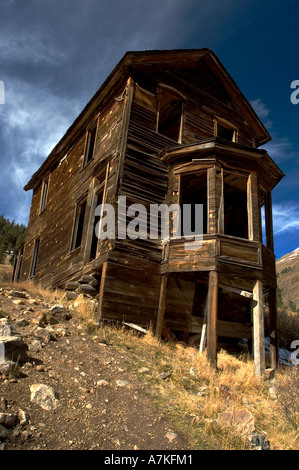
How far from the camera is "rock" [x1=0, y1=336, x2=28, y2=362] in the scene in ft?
18.9

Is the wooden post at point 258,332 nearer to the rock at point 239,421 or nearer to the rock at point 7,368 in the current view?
the rock at point 239,421

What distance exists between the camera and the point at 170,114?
15.3m

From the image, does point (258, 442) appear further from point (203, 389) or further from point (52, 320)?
point (52, 320)

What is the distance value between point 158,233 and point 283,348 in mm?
7740

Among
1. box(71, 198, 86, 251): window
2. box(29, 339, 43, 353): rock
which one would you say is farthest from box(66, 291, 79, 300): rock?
box(29, 339, 43, 353): rock

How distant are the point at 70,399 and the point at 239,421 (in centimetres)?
253

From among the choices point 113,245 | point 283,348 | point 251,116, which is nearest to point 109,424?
point 113,245

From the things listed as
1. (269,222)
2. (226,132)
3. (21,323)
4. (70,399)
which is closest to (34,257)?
(226,132)

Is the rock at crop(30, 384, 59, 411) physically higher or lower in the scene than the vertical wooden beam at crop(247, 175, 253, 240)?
lower

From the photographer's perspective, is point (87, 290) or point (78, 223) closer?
point (87, 290)

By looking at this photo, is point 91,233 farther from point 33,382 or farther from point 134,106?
point 33,382

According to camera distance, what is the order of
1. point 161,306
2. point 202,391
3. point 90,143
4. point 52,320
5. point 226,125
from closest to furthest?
point 202,391 → point 52,320 → point 161,306 → point 226,125 → point 90,143
